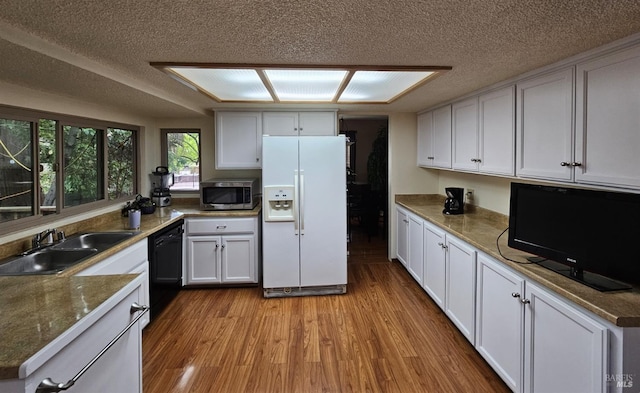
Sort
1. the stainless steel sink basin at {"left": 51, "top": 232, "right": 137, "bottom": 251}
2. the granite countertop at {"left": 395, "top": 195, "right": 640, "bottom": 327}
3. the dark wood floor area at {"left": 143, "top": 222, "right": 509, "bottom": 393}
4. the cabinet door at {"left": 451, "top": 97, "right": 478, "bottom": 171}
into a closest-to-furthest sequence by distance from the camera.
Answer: the granite countertop at {"left": 395, "top": 195, "right": 640, "bottom": 327} < the dark wood floor area at {"left": 143, "top": 222, "right": 509, "bottom": 393} < the stainless steel sink basin at {"left": 51, "top": 232, "right": 137, "bottom": 251} < the cabinet door at {"left": 451, "top": 97, "right": 478, "bottom": 171}

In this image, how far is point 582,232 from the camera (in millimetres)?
1732

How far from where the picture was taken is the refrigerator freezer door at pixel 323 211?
3.61 metres

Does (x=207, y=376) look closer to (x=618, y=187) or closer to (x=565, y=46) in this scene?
(x=618, y=187)

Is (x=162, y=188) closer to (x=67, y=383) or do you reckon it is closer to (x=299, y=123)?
(x=299, y=123)

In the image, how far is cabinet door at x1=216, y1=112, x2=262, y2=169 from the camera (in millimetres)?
4180

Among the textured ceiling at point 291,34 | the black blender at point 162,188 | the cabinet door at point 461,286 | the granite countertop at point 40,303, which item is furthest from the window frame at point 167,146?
the cabinet door at point 461,286

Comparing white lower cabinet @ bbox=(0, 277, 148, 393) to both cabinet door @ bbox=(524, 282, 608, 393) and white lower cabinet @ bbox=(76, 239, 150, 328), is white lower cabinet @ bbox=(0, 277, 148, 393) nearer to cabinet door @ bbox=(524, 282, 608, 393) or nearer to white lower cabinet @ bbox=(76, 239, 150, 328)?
white lower cabinet @ bbox=(76, 239, 150, 328)

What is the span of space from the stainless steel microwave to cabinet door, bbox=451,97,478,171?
7.31ft

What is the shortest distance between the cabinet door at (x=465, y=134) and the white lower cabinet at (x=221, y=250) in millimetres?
2225

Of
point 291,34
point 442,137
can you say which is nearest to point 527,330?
point 291,34

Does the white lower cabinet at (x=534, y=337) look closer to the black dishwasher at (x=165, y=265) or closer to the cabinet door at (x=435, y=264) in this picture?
the cabinet door at (x=435, y=264)

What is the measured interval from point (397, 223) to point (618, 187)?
2996mm

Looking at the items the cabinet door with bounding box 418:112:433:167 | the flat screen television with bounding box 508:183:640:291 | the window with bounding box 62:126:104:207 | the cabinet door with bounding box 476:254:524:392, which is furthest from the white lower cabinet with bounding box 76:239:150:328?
the cabinet door with bounding box 418:112:433:167

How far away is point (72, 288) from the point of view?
5.24ft
